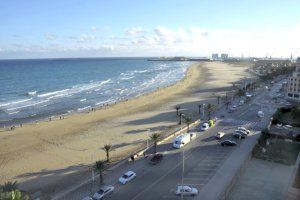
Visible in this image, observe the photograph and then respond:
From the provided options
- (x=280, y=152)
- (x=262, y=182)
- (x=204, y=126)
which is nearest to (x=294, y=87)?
(x=204, y=126)

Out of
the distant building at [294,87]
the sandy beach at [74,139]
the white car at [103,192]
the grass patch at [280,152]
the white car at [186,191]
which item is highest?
the distant building at [294,87]

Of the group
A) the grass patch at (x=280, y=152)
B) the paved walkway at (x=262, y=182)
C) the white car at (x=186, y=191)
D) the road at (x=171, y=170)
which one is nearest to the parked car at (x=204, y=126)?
the road at (x=171, y=170)

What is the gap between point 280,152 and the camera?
34312mm

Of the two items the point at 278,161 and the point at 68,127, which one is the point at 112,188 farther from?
the point at 68,127

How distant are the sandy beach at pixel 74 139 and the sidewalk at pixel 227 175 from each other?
11.6 meters

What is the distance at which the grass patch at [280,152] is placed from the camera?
32.4m

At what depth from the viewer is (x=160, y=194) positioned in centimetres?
2620

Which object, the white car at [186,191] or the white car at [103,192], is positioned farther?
the white car at [103,192]

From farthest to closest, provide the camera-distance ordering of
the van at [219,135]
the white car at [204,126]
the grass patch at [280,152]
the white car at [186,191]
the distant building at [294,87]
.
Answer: the distant building at [294,87]
the white car at [204,126]
the van at [219,135]
the grass patch at [280,152]
the white car at [186,191]

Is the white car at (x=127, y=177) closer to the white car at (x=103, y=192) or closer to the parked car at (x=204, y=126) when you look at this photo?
the white car at (x=103, y=192)

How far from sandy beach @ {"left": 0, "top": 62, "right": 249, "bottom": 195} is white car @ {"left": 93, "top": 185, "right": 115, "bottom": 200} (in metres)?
6.23

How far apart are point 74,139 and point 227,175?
22.4 metres

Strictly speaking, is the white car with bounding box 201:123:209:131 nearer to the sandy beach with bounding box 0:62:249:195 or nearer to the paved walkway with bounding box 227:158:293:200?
the sandy beach with bounding box 0:62:249:195

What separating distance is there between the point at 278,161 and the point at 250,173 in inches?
158
